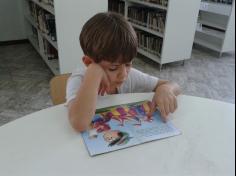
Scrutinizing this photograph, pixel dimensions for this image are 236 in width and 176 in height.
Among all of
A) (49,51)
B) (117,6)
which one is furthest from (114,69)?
(117,6)

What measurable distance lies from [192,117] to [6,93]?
219 cm

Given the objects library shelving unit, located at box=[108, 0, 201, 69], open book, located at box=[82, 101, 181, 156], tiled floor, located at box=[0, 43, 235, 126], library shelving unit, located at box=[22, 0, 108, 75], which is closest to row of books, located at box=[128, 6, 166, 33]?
library shelving unit, located at box=[108, 0, 201, 69]

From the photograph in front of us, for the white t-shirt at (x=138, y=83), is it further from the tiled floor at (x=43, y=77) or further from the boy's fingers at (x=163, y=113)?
the tiled floor at (x=43, y=77)

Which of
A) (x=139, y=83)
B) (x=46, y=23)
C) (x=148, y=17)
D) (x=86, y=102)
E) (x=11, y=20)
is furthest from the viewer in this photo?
(x=11, y=20)

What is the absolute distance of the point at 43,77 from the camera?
2926 millimetres

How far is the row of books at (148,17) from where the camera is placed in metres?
3.12

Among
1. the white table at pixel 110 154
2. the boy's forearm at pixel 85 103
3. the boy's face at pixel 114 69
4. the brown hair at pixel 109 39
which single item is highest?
the brown hair at pixel 109 39

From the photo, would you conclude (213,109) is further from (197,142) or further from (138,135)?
(138,135)

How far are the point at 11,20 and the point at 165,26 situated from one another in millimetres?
2552

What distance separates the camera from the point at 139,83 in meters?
1.13

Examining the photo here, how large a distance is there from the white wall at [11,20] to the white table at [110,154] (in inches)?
143

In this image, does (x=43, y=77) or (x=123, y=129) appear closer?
(x=123, y=129)

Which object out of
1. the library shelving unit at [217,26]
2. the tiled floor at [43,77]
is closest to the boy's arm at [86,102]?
the tiled floor at [43,77]

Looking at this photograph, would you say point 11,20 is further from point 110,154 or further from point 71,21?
point 110,154
